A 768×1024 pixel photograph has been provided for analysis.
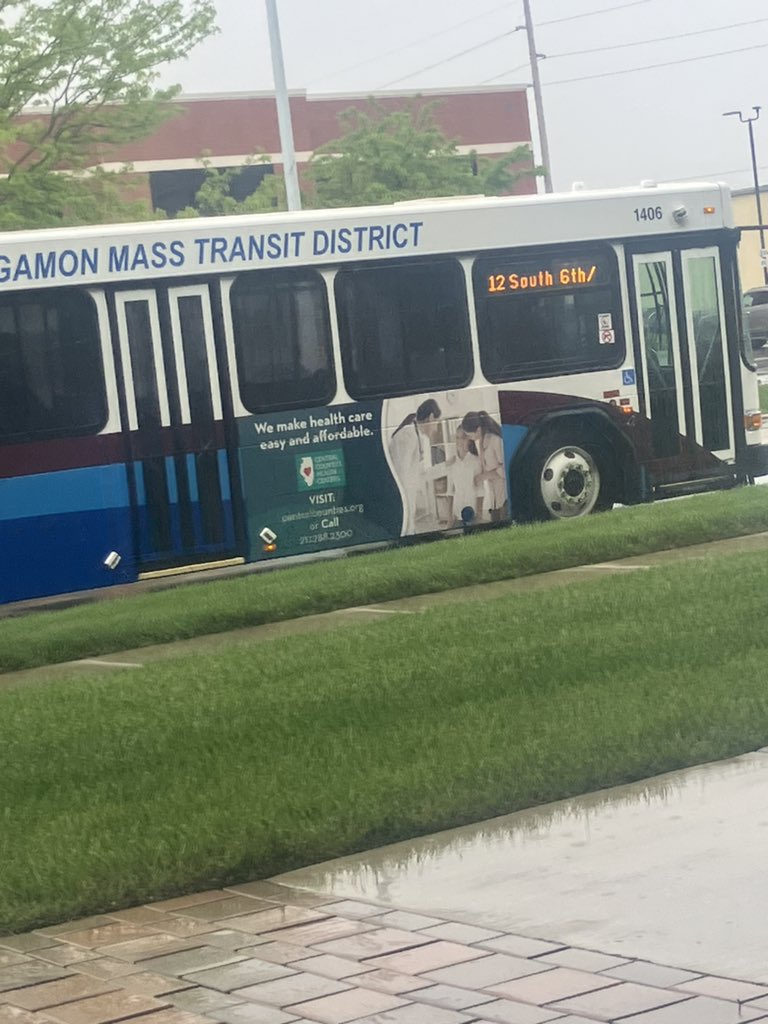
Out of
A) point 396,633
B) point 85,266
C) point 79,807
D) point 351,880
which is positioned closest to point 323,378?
point 85,266

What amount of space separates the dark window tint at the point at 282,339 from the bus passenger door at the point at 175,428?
32cm

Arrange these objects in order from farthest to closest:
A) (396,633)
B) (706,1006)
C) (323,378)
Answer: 1. (323,378)
2. (396,633)
3. (706,1006)

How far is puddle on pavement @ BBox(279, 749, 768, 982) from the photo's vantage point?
4781mm

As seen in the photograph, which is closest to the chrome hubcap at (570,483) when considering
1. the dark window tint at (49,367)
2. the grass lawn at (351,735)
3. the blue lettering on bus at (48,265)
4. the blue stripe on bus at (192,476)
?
the blue stripe on bus at (192,476)

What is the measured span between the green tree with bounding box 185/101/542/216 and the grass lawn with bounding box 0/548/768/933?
35.4 m

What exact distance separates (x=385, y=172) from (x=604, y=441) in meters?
29.5

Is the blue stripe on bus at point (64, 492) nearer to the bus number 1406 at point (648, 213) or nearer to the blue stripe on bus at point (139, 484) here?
the blue stripe on bus at point (139, 484)

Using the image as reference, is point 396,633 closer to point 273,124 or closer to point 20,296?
point 20,296

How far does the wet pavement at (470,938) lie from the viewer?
4434mm

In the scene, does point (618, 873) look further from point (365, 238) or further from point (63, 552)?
point (365, 238)

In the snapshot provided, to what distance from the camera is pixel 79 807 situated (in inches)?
272

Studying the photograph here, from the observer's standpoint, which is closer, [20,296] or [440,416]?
[20,296]

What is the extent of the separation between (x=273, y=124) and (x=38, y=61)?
2913cm

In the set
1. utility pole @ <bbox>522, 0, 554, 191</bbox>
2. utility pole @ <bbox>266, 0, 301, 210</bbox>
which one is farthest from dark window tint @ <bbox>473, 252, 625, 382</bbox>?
utility pole @ <bbox>522, 0, 554, 191</bbox>
